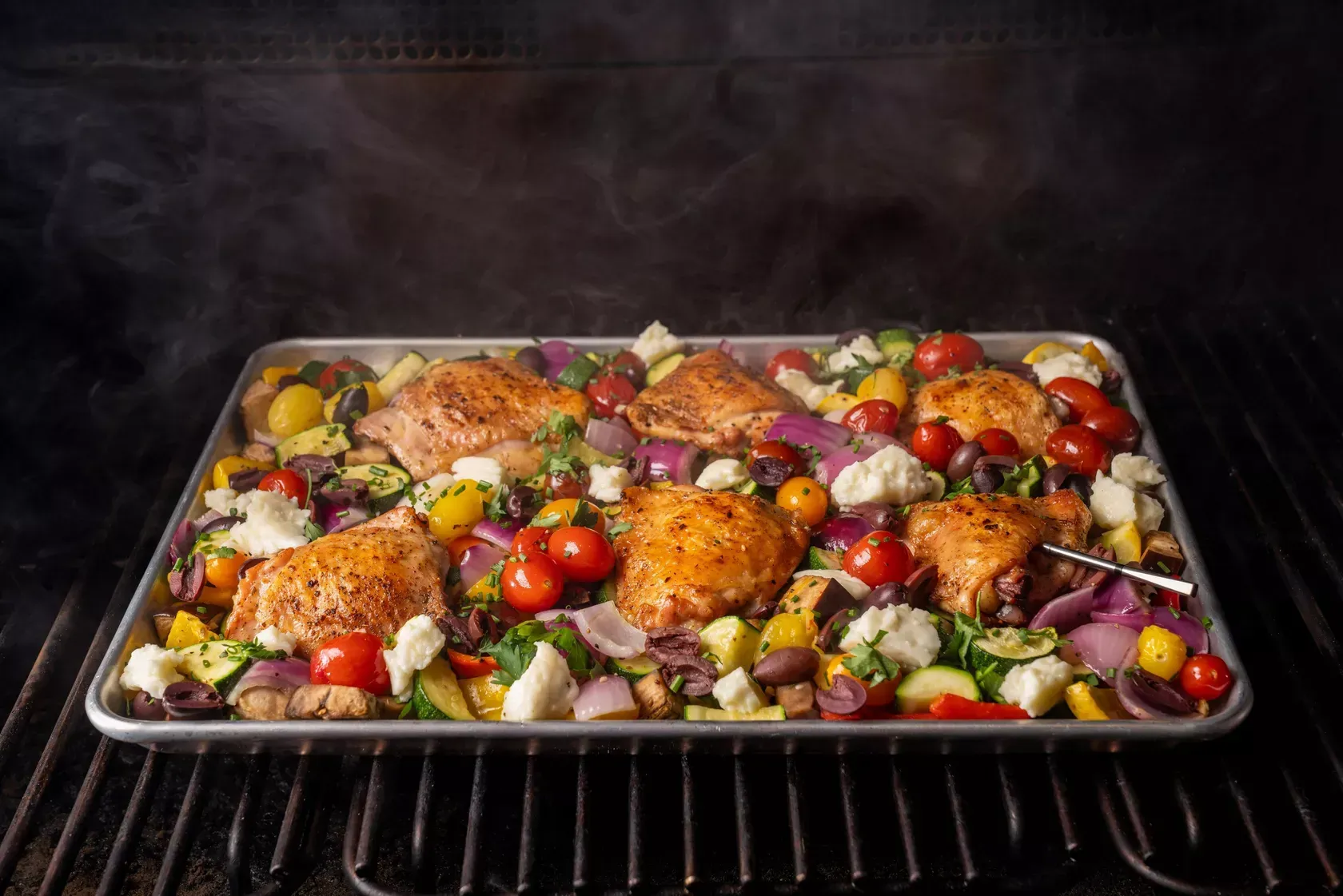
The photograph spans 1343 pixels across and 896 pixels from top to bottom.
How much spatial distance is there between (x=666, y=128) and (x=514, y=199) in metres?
0.83

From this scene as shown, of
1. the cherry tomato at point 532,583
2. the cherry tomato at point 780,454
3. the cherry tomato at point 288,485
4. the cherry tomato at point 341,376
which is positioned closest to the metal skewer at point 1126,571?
the cherry tomato at point 780,454

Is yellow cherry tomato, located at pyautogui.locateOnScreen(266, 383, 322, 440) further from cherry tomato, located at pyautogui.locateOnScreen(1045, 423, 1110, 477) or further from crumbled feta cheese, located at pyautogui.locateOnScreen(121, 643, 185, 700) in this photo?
cherry tomato, located at pyautogui.locateOnScreen(1045, 423, 1110, 477)

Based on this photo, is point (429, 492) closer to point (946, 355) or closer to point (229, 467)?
point (229, 467)

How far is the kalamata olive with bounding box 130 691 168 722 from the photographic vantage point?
3.38m

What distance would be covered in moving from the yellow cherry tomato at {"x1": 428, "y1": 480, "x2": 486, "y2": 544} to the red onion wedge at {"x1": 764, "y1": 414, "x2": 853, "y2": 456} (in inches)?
45.9

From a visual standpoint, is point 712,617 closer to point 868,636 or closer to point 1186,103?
point 868,636

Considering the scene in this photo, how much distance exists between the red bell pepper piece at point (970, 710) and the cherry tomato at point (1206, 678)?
1.66 feet

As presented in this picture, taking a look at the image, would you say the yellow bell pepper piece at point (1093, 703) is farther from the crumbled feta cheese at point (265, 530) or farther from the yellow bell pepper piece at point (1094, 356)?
the crumbled feta cheese at point (265, 530)

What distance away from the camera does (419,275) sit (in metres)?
5.84

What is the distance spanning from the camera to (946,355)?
196 inches

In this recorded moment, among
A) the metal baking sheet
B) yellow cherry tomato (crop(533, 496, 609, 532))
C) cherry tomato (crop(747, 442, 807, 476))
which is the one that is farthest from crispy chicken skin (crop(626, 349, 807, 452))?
the metal baking sheet

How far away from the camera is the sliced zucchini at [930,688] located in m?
3.42

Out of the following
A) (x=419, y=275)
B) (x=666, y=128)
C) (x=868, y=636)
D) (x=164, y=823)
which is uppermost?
(x=666, y=128)

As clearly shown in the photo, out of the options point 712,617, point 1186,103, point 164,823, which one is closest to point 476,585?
point 712,617
